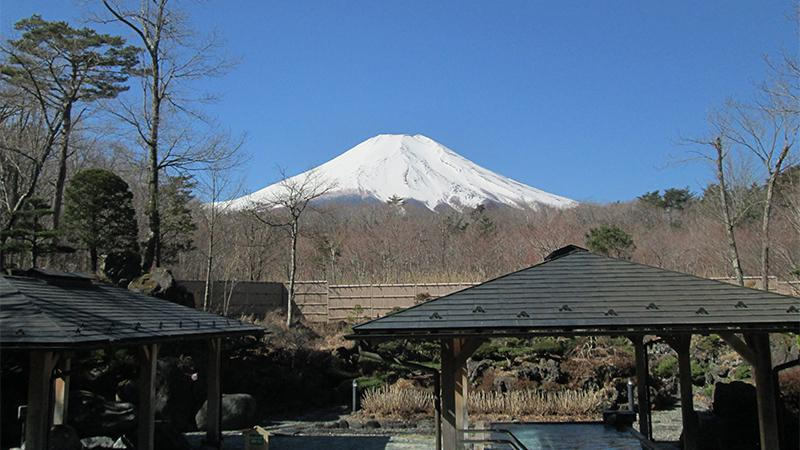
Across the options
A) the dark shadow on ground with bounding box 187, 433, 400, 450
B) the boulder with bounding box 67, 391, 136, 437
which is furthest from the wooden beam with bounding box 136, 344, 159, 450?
the dark shadow on ground with bounding box 187, 433, 400, 450

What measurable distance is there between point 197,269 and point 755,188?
25119 mm

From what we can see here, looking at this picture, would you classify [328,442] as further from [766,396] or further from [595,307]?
[766,396]

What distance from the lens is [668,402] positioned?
16641 millimetres

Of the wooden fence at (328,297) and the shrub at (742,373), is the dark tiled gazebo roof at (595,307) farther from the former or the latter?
the wooden fence at (328,297)

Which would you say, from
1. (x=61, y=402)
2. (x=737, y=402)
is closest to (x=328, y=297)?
(x=61, y=402)

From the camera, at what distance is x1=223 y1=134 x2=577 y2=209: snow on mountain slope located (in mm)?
96500

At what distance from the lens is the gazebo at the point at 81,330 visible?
22.9 ft

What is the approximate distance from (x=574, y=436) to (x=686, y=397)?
1835 mm

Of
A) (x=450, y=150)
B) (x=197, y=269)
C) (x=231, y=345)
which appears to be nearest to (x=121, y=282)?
(x=231, y=345)

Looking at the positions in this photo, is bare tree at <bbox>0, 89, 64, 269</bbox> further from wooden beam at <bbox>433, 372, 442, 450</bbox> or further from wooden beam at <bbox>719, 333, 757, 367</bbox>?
wooden beam at <bbox>719, 333, 757, 367</bbox>

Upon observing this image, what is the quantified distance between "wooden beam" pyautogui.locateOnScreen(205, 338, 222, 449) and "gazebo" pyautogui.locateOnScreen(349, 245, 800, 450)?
4.63 meters

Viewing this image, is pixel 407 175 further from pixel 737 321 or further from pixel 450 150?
pixel 737 321

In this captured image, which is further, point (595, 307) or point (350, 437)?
point (350, 437)

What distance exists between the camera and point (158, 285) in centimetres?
1667
